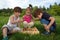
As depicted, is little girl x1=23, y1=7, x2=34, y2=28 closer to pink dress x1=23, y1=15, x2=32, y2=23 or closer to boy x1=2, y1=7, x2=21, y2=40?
pink dress x1=23, y1=15, x2=32, y2=23

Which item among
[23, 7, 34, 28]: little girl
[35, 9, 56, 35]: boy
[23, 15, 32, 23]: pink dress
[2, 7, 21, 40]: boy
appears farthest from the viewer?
[23, 15, 32, 23]: pink dress

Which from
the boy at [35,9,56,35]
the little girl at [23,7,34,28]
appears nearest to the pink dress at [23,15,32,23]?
the little girl at [23,7,34,28]

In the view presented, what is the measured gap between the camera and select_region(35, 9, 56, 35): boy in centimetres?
496

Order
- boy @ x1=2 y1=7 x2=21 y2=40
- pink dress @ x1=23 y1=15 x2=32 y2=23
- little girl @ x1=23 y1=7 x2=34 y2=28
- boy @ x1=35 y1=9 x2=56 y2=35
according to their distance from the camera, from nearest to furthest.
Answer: boy @ x1=2 y1=7 x2=21 y2=40
boy @ x1=35 y1=9 x2=56 y2=35
little girl @ x1=23 y1=7 x2=34 y2=28
pink dress @ x1=23 y1=15 x2=32 y2=23

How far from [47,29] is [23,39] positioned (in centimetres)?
81

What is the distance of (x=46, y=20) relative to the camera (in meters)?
5.07

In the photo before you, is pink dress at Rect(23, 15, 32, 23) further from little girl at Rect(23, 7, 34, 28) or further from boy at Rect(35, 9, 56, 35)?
boy at Rect(35, 9, 56, 35)

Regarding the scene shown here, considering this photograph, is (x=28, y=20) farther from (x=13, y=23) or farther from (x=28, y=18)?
(x=13, y=23)

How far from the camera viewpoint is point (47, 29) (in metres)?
4.98

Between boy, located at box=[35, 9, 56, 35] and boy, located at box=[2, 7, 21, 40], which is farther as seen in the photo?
boy, located at box=[35, 9, 56, 35]

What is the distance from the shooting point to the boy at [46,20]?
16.3ft

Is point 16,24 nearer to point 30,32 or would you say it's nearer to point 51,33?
point 30,32

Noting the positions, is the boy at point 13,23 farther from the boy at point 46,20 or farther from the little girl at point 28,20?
the boy at point 46,20

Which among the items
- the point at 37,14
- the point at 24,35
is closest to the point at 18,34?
the point at 24,35
